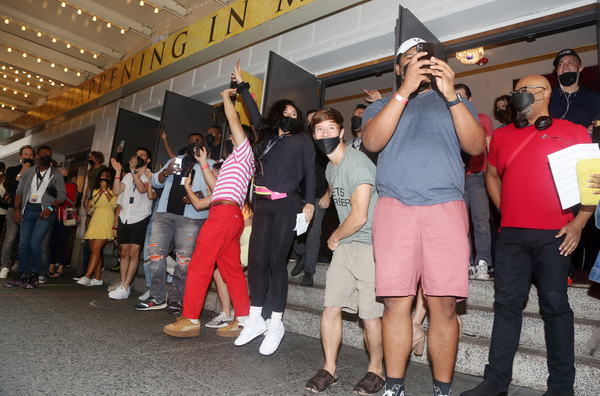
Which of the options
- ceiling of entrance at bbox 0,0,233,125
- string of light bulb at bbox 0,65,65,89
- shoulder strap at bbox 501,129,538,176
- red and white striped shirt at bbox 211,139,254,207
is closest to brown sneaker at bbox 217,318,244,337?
red and white striped shirt at bbox 211,139,254,207

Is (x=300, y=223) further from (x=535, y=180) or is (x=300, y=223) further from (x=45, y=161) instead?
(x=45, y=161)

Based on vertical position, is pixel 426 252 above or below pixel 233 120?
below

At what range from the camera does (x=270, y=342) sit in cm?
251

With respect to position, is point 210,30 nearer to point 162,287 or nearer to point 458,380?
point 162,287

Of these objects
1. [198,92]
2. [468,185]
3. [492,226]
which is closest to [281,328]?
[468,185]

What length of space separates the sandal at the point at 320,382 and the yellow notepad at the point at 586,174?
5.09ft

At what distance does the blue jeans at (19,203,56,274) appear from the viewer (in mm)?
4727

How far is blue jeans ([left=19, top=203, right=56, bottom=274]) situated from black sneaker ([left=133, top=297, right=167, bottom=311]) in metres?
1.81

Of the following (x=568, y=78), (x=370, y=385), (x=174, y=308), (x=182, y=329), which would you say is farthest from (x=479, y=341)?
(x=174, y=308)

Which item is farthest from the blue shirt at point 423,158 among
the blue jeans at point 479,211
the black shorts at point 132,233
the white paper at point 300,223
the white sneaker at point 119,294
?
the white sneaker at point 119,294

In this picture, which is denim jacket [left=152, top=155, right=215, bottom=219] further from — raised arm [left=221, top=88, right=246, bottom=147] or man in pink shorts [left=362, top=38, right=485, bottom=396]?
man in pink shorts [left=362, top=38, right=485, bottom=396]

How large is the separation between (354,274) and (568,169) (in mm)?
1219

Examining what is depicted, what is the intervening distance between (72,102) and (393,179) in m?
10.7

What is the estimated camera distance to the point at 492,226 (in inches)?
162
